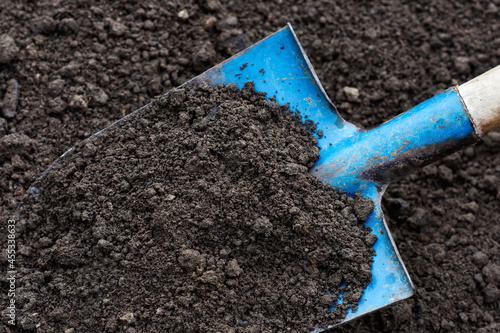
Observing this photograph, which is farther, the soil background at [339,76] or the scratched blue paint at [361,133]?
the soil background at [339,76]

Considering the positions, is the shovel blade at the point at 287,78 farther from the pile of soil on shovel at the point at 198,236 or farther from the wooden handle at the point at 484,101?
the wooden handle at the point at 484,101

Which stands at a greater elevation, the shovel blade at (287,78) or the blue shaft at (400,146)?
the shovel blade at (287,78)

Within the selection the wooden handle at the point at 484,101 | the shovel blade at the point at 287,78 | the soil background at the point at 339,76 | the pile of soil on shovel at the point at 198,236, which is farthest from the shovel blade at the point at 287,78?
the wooden handle at the point at 484,101

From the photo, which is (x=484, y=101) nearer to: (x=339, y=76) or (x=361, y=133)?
(x=361, y=133)

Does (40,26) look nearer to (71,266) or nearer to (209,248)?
(71,266)

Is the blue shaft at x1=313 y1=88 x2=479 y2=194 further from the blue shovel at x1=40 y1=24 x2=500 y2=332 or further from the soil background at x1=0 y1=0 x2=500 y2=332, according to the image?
Answer: the soil background at x1=0 y1=0 x2=500 y2=332

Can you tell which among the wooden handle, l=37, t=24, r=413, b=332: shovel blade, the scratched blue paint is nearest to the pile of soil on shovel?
the scratched blue paint
